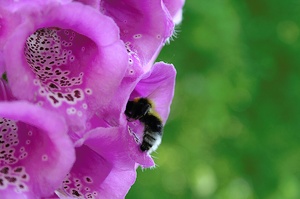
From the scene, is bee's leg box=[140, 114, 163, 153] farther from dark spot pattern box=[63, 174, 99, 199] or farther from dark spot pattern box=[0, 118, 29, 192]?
dark spot pattern box=[0, 118, 29, 192]

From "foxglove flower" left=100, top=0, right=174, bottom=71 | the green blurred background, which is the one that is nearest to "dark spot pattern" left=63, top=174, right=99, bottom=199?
"foxglove flower" left=100, top=0, right=174, bottom=71

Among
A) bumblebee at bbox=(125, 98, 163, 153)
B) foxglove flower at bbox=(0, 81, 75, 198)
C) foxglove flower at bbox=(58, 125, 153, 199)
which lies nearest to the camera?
foxglove flower at bbox=(0, 81, 75, 198)

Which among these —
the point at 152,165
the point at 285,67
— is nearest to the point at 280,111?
the point at 285,67

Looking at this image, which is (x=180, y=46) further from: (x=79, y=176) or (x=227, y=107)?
(x=79, y=176)

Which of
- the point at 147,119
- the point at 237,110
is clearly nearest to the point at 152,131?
the point at 147,119

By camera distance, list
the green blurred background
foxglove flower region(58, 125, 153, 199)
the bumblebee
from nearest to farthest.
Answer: foxglove flower region(58, 125, 153, 199), the bumblebee, the green blurred background

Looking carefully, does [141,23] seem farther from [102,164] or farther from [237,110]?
[237,110]

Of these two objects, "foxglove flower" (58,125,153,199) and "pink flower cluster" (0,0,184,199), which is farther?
"foxglove flower" (58,125,153,199)
